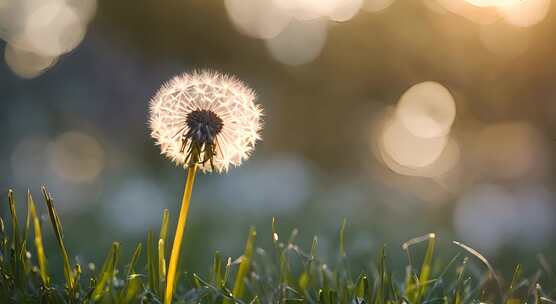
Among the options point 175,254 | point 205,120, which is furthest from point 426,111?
point 175,254

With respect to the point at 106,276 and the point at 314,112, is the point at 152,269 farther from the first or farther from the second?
the point at 314,112

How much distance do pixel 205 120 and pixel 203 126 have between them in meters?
0.02

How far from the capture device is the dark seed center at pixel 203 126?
1.88m

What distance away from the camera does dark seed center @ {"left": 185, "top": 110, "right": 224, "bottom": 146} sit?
74.2 inches

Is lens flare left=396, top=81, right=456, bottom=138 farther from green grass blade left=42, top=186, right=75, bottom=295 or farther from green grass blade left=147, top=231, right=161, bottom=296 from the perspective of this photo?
green grass blade left=42, top=186, right=75, bottom=295

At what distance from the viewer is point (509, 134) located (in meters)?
11.0

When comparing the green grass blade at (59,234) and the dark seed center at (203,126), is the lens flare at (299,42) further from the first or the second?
the green grass blade at (59,234)

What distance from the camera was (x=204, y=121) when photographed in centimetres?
191

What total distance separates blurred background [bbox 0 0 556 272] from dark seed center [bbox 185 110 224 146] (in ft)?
15.0

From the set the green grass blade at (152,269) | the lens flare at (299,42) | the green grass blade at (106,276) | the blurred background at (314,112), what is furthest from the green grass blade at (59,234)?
the lens flare at (299,42)

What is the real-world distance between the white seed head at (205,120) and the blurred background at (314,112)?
4287 millimetres

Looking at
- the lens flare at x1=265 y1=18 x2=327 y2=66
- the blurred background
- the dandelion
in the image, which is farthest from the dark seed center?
the lens flare at x1=265 y1=18 x2=327 y2=66

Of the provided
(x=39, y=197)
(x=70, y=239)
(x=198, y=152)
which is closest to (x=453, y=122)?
(x=39, y=197)

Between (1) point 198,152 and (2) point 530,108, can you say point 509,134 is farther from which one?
(1) point 198,152
